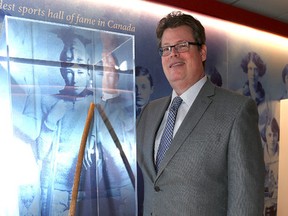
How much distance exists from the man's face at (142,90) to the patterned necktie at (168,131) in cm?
110

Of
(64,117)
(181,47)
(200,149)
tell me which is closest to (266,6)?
(181,47)

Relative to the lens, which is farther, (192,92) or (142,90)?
(142,90)

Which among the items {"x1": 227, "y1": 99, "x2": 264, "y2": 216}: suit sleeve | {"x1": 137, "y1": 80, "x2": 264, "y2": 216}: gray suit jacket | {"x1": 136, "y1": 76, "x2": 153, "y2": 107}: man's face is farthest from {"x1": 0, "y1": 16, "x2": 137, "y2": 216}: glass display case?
{"x1": 136, "y1": 76, "x2": 153, "y2": 107}: man's face

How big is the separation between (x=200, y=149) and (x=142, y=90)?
1393 mm

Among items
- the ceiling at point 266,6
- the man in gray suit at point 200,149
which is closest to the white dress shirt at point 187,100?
the man in gray suit at point 200,149

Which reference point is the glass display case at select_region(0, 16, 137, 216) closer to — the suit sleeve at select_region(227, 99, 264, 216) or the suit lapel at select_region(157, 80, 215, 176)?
the suit lapel at select_region(157, 80, 215, 176)

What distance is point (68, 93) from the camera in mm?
1304

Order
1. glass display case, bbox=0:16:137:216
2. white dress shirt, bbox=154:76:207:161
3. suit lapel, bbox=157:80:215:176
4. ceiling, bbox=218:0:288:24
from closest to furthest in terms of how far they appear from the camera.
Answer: glass display case, bbox=0:16:137:216
suit lapel, bbox=157:80:215:176
white dress shirt, bbox=154:76:207:161
ceiling, bbox=218:0:288:24

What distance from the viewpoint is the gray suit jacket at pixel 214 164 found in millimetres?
1231

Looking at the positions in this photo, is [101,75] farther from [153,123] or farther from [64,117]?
[153,123]

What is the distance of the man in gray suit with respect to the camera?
48.7 inches

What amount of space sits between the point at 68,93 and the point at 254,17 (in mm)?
2876

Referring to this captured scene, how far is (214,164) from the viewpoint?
127cm

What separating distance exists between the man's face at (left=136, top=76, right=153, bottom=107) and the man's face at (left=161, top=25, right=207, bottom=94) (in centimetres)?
114
